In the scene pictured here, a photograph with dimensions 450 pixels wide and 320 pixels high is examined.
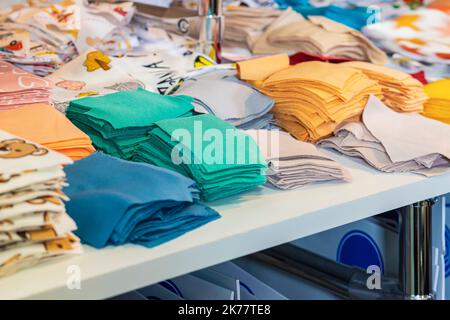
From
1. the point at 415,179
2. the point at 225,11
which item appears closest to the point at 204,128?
the point at 415,179

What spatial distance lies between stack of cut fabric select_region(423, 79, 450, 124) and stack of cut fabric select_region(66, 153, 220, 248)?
0.63m

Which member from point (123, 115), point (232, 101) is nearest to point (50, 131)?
point (123, 115)

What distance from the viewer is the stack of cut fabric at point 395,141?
126 cm

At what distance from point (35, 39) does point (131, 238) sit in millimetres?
842

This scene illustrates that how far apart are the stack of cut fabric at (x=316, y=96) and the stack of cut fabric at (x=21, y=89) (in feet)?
1.35

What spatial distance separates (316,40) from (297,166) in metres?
0.69

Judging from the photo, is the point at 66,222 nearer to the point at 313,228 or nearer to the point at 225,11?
the point at 313,228

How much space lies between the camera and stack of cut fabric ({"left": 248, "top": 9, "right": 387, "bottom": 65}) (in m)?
1.80

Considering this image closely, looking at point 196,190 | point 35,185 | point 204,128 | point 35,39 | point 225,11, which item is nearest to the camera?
point 35,185

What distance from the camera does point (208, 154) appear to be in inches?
42.5

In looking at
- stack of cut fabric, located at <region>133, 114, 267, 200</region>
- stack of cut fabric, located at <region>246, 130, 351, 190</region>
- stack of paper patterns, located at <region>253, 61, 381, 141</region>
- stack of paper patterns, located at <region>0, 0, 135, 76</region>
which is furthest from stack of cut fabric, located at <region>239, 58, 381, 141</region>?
stack of paper patterns, located at <region>0, 0, 135, 76</region>

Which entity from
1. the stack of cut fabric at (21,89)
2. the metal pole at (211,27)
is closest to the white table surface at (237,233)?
the stack of cut fabric at (21,89)

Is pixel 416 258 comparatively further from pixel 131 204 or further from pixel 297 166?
pixel 131 204
